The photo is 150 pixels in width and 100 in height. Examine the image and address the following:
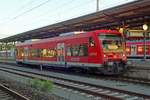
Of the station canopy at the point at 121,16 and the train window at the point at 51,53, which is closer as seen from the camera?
the station canopy at the point at 121,16

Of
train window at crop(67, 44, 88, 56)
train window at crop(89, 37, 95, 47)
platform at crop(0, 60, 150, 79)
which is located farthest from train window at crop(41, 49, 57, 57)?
platform at crop(0, 60, 150, 79)

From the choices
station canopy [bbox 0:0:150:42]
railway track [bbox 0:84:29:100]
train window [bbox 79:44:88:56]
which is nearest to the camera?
railway track [bbox 0:84:29:100]

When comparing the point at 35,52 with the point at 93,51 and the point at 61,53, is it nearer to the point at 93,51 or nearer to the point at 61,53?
the point at 61,53

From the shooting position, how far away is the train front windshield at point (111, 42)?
22906 mm

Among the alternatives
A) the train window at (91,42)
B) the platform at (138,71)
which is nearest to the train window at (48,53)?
the train window at (91,42)

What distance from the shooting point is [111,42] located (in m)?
23.4

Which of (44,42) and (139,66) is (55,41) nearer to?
(44,42)

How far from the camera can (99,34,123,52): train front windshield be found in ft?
75.2

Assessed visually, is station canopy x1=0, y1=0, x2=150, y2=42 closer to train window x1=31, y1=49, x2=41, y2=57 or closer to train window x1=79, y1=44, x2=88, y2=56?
train window x1=79, y1=44, x2=88, y2=56

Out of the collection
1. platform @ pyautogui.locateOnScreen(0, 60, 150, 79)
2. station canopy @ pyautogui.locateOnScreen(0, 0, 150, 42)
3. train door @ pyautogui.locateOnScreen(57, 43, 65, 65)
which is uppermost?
station canopy @ pyautogui.locateOnScreen(0, 0, 150, 42)

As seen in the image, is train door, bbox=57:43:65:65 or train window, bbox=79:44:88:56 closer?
train window, bbox=79:44:88:56

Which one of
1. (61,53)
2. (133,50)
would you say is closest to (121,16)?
(61,53)

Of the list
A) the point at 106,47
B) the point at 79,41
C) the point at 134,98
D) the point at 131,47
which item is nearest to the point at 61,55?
the point at 79,41

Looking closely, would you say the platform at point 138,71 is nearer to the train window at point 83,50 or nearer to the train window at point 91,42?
the train window at point 91,42
